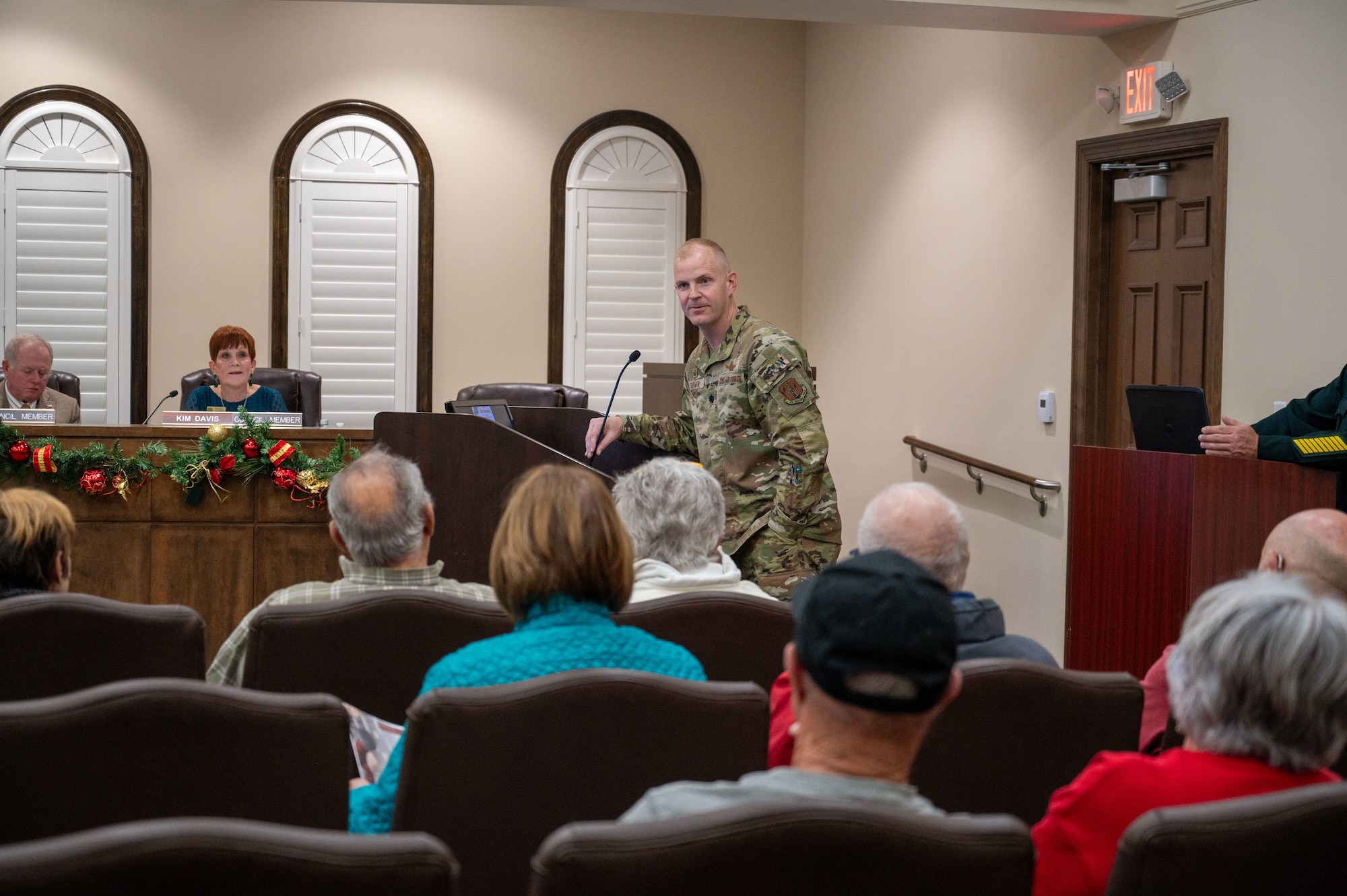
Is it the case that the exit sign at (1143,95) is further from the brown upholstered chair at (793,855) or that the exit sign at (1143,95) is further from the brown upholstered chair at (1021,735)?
the brown upholstered chair at (793,855)

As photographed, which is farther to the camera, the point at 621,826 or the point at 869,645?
the point at 869,645

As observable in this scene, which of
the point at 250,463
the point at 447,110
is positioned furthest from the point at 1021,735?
the point at 447,110

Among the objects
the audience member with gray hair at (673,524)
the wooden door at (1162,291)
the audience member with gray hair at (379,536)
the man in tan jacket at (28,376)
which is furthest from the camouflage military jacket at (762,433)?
the man in tan jacket at (28,376)

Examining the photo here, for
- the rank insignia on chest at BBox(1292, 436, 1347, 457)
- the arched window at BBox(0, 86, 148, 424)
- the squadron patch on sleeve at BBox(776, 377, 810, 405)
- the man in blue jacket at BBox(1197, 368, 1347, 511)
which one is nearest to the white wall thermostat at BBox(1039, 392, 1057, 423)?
the man in blue jacket at BBox(1197, 368, 1347, 511)

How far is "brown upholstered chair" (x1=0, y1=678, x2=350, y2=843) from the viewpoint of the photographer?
128 centimetres

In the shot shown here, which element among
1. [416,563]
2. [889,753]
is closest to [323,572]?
[416,563]

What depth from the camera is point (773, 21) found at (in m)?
7.79

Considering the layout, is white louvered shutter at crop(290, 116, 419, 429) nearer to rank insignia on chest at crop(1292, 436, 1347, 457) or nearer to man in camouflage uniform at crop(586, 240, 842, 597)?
man in camouflage uniform at crop(586, 240, 842, 597)

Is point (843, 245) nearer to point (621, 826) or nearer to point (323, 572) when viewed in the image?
point (323, 572)

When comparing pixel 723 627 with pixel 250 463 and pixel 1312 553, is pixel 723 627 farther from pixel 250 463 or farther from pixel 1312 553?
pixel 250 463

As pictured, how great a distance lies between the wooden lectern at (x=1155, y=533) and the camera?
11.5 feet

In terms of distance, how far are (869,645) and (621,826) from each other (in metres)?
0.27

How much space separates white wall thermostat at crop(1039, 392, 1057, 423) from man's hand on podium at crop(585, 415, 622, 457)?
2.45 metres

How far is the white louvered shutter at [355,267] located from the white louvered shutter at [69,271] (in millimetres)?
1029
